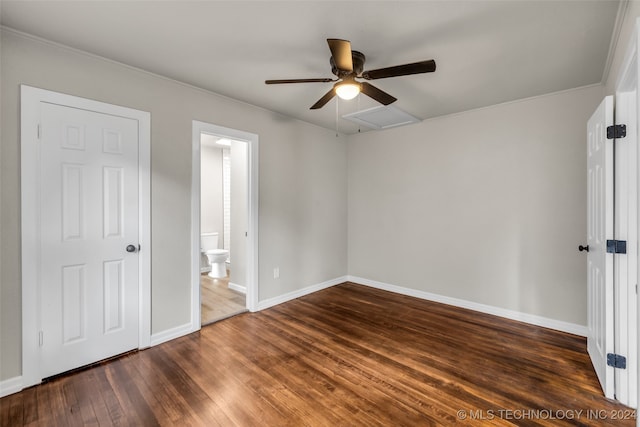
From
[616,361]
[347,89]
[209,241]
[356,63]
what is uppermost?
[356,63]

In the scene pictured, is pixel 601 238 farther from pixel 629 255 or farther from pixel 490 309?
pixel 490 309

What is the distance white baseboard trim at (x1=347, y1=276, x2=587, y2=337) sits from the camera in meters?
2.98

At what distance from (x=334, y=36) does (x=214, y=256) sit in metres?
4.02

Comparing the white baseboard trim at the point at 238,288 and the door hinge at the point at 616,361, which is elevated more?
the door hinge at the point at 616,361

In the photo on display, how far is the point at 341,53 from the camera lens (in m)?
1.78

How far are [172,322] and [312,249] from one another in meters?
2.10

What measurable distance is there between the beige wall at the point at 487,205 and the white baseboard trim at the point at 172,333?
9.11ft

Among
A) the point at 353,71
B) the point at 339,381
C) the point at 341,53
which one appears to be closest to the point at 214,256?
the point at 339,381

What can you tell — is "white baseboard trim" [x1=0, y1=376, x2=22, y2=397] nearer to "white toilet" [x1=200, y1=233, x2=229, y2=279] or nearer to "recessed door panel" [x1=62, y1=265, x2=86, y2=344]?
"recessed door panel" [x1=62, y1=265, x2=86, y2=344]

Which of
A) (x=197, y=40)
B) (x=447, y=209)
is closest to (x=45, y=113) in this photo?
(x=197, y=40)

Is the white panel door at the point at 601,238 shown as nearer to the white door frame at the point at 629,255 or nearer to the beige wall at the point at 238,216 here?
the white door frame at the point at 629,255

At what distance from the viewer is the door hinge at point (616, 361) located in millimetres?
1853

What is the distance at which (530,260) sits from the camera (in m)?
3.22

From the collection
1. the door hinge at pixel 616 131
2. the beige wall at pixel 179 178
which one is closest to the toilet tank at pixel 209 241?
the beige wall at pixel 179 178
